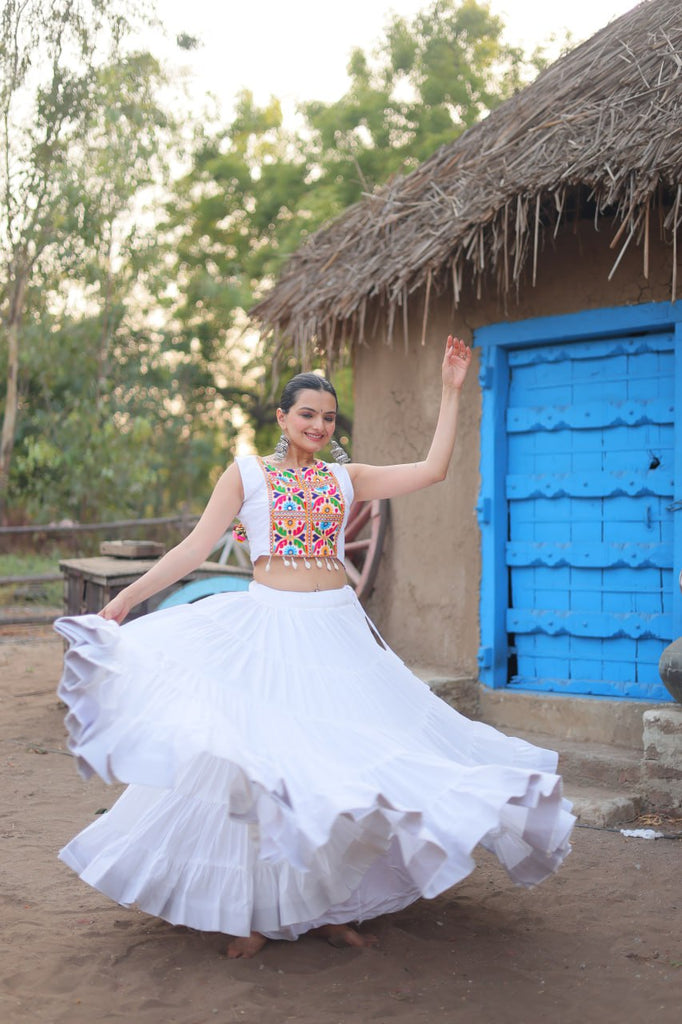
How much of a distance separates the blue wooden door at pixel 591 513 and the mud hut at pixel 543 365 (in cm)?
1

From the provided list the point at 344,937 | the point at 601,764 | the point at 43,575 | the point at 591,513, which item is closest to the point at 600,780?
the point at 601,764

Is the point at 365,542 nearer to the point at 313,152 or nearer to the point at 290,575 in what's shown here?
the point at 290,575

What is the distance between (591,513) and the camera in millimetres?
5676

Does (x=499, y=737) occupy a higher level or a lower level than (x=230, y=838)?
higher

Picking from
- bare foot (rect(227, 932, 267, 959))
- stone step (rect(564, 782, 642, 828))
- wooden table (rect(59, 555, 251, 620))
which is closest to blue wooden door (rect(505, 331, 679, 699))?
stone step (rect(564, 782, 642, 828))

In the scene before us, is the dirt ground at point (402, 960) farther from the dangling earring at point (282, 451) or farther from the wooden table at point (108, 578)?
the wooden table at point (108, 578)

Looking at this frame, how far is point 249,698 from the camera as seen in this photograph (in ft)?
9.89

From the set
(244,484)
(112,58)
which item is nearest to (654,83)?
(244,484)

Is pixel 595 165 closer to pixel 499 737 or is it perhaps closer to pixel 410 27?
pixel 499 737

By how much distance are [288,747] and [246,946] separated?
70 centimetres

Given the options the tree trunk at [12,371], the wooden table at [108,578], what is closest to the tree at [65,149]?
the tree trunk at [12,371]

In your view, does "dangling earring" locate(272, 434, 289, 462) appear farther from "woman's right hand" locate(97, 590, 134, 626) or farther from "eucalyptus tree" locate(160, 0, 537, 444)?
"eucalyptus tree" locate(160, 0, 537, 444)

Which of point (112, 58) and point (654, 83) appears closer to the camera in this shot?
point (654, 83)

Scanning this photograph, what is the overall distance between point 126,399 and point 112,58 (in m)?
5.68
